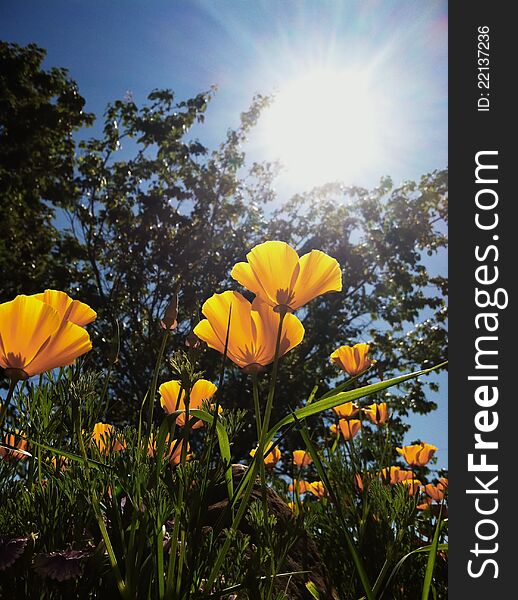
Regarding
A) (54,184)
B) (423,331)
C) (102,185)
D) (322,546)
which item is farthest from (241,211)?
(322,546)

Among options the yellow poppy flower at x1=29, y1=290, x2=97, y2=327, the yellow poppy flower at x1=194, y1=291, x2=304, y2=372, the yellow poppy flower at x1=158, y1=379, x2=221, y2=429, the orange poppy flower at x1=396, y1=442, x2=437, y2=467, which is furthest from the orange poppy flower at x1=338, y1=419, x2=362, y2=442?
the yellow poppy flower at x1=29, y1=290, x2=97, y2=327

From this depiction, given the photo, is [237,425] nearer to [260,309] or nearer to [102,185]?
[260,309]

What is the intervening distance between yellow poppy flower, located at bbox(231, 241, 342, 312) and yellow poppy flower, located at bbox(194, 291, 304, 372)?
3cm

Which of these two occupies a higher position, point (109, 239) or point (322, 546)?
point (109, 239)

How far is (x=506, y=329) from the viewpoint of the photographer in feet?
3.49

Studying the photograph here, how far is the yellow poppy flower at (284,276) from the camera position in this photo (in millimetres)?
879

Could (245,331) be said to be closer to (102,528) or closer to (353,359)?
(102,528)

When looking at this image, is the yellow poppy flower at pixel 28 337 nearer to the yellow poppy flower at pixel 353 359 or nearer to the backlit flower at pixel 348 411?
the yellow poppy flower at pixel 353 359

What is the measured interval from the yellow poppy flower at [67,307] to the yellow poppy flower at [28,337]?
0.15m

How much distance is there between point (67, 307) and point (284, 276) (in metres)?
0.39

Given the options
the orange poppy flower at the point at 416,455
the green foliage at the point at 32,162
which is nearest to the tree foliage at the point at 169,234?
the green foliage at the point at 32,162

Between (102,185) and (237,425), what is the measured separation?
9666 millimetres

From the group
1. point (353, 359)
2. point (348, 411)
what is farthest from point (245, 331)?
point (348, 411)

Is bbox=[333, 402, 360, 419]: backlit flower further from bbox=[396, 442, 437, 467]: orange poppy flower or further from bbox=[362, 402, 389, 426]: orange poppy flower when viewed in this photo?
bbox=[396, 442, 437, 467]: orange poppy flower
